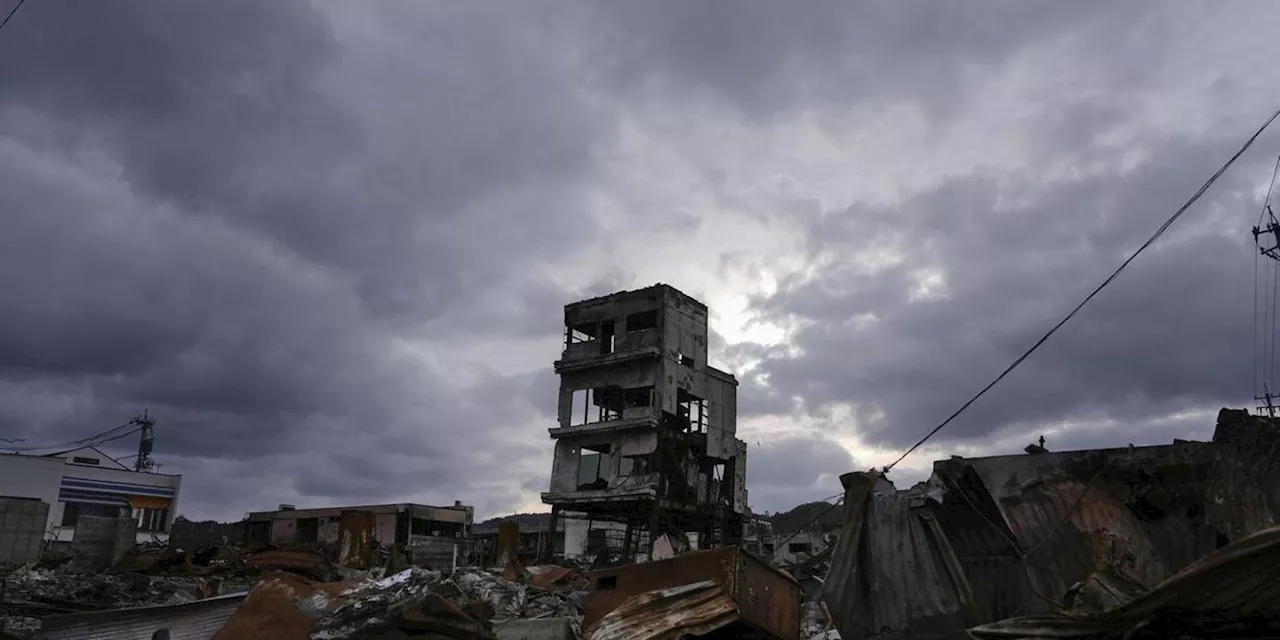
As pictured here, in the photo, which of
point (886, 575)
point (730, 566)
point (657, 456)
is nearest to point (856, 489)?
point (886, 575)

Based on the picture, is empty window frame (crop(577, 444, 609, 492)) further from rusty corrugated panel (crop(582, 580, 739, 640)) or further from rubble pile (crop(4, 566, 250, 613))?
rusty corrugated panel (crop(582, 580, 739, 640))

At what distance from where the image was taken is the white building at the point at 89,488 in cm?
4531

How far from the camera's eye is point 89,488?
167 ft

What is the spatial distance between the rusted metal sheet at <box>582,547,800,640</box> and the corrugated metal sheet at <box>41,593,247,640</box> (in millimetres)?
4170

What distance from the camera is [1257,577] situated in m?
5.11

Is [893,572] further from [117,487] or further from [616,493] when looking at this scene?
[117,487]

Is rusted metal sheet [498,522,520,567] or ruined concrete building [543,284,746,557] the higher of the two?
ruined concrete building [543,284,746,557]

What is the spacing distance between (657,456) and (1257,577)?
27.4 metres

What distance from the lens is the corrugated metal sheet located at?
795 cm

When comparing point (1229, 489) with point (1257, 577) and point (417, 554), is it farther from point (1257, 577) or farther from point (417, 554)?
point (417, 554)

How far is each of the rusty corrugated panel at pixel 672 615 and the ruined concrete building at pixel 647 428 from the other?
71.6 ft

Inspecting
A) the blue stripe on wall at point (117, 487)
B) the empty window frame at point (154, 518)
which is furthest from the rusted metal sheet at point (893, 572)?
the empty window frame at point (154, 518)

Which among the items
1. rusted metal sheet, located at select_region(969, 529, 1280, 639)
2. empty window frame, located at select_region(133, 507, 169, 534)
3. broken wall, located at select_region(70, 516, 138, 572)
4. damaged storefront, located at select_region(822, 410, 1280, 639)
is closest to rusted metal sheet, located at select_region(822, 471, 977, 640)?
damaged storefront, located at select_region(822, 410, 1280, 639)

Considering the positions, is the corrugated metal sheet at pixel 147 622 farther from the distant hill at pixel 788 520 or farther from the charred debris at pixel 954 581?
the distant hill at pixel 788 520
